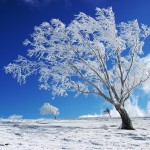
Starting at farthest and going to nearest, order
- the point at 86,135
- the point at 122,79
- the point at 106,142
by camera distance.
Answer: the point at 122,79 → the point at 86,135 → the point at 106,142

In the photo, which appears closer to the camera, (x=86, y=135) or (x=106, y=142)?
(x=106, y=142)

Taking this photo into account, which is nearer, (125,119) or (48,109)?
(125,119)

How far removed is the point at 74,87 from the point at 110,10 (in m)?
6.95

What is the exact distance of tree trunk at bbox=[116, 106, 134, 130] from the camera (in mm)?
23922

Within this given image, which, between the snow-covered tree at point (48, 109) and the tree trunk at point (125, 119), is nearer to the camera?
the tree trunk at point (125, 119)

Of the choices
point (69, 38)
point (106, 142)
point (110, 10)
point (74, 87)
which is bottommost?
point (106, 142)

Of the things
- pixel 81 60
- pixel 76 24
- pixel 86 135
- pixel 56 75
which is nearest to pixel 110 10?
pixel 76 24

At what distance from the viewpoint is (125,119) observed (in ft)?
80.4

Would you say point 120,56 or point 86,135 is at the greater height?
point 120,56

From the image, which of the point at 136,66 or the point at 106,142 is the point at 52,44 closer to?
the point at 136,66

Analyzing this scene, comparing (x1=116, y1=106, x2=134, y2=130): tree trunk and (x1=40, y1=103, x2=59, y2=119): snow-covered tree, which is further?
(x1=40, y1=103, x2=59, y2=119): snow-covered tree

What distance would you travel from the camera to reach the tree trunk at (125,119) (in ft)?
78.5

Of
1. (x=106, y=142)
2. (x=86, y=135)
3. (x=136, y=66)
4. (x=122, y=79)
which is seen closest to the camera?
(x=106, y=142)

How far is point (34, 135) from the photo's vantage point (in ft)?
59.5
